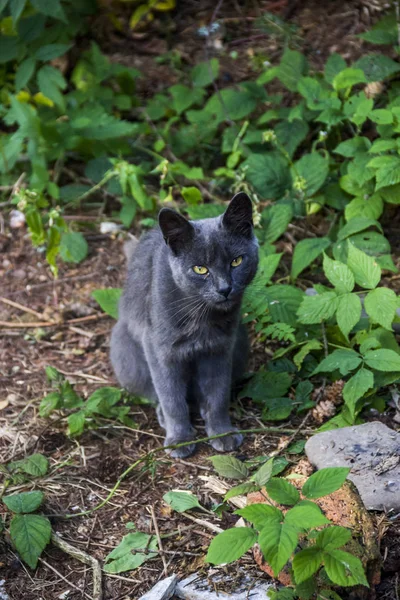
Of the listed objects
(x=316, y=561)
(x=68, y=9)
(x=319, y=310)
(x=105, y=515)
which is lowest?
(x=105, y=515)

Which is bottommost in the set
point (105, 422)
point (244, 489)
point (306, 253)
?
point (105, 422)

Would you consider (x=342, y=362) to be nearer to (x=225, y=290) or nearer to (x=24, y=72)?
(x=225, y=290)

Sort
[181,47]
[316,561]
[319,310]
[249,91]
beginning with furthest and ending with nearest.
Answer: [181,47] → [249,91] → [319,310] → [316,561]

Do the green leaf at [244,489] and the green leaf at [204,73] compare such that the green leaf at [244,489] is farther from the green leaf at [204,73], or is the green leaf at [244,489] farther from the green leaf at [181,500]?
the green leaf at [204,73]

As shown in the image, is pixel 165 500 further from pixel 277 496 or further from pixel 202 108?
pixel 202 108

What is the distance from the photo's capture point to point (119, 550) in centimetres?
292

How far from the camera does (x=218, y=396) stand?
11.9 feet

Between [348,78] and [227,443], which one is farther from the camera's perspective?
[348,78]

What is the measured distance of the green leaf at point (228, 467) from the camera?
2.90 metres

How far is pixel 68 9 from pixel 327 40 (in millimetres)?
2013

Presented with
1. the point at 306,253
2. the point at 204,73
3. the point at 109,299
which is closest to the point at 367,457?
the point at 306,253

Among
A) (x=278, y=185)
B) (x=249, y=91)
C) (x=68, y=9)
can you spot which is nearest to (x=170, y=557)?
(x=278, y=185)

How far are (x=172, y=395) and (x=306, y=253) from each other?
1.25 meters

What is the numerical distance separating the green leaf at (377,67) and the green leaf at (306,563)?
324 centimetres
